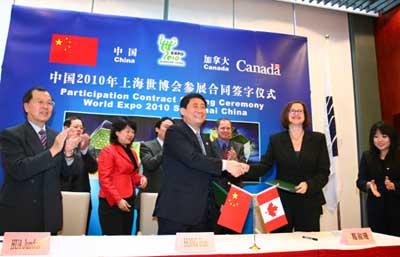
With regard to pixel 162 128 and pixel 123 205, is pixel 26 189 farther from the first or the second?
pixel 162 128

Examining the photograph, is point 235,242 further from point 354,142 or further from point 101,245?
point 354,142

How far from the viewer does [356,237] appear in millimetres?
1426

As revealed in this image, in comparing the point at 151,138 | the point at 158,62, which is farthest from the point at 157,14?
the point at 151,138

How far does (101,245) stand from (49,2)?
10.1 feet

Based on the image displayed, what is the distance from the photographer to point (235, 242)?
4.71 ft

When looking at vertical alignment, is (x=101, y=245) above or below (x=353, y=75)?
below

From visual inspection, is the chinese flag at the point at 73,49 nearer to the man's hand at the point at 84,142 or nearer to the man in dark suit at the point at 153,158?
the man's hand at the point at 84,142

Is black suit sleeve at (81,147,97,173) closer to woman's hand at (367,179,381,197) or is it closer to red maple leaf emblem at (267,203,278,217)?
red maple leaf emblem at (267,203,278,217)

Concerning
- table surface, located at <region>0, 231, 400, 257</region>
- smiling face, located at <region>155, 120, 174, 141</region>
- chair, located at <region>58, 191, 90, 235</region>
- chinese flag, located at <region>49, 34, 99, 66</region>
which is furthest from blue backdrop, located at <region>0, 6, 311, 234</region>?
table surface, located at <region>0, 231, 400, 257</region>

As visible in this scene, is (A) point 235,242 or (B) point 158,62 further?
(B) point 158,62

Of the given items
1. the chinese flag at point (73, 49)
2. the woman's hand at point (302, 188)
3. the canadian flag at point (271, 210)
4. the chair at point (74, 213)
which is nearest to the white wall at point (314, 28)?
the chinese flag at point (73, 49)

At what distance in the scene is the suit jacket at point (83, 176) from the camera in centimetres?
281

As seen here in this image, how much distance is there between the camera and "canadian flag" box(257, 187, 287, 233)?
1.43m

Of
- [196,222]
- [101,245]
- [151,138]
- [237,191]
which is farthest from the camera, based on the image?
[151,138]
